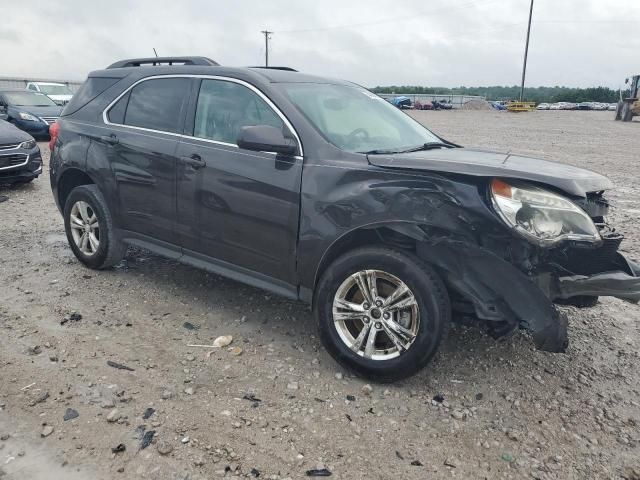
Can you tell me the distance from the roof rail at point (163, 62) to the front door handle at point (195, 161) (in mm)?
918

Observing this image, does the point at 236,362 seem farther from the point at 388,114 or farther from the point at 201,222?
the point at 388,114

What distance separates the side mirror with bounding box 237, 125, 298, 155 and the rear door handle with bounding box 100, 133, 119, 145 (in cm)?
164

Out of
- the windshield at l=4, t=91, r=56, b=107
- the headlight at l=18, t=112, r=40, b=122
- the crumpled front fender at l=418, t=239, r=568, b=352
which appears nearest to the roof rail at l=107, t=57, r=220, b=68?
the crumpled front fender at l=418, t=239, r=568, b=352

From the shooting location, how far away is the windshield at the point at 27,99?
16359 millimetres

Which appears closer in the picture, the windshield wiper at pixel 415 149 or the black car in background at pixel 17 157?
the windshield wiper at pixel 415 149

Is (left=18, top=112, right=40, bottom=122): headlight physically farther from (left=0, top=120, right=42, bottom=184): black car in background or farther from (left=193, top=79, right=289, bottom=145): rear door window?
(left=193, top=79, right=289, bottom=145): rear door window

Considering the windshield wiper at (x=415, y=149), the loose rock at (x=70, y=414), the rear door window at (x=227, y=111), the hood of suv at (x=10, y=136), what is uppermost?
the rear door window at (x=227, y=111)

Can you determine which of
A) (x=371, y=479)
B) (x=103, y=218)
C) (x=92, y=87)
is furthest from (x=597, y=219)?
(x=92, y=87)

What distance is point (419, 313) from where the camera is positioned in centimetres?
302

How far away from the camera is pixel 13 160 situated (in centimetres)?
855

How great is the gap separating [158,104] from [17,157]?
5498 mm

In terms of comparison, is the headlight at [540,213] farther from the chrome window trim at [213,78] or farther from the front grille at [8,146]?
the front grille at [8,146]

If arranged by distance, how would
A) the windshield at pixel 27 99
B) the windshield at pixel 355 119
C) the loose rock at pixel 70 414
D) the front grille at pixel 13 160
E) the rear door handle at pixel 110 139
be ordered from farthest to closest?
the windshield at pixel 27 99
the front grille at pixel 13 160
the rear door handle at pixel 110 139
the windshield at pixel 355 119
the loose rock at pixel 70 414

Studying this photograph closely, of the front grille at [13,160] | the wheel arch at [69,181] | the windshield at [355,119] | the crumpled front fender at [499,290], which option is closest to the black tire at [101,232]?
the wheel arch at [69,181]
